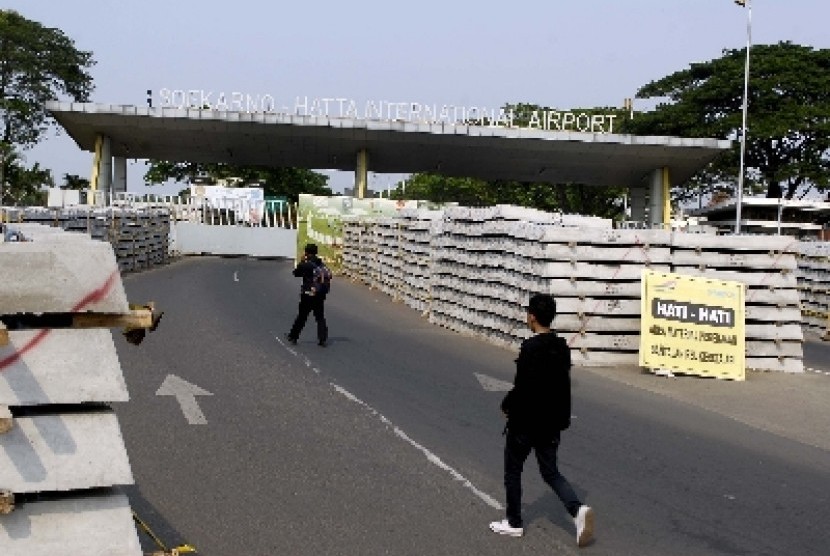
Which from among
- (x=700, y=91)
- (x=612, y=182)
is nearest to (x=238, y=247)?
(x=612, y=182)

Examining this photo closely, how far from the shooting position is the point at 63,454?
451cm

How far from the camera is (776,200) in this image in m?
62.9

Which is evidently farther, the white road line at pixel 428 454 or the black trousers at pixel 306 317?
the black trousers at pixel 306 317

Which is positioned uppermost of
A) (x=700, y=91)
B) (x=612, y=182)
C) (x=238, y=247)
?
(x=700, y=91)

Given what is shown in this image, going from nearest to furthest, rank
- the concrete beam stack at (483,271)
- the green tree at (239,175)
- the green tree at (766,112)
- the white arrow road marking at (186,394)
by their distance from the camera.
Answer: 1. the white arrow road marking at (186,394)
2. the concrete beam stack at (483,271)
3. the green tree at (766,112)
4. the green tree at (239,175)

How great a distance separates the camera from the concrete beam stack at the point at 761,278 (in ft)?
52.6

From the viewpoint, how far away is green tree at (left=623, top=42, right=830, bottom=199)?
59781 mm

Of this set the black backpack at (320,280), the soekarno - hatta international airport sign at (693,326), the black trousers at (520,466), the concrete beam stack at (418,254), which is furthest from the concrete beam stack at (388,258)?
the black trousers at (520,466)

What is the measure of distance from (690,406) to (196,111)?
45248mm

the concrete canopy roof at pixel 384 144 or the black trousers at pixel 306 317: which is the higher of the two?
the concrete canopy roof at pixel 384 144

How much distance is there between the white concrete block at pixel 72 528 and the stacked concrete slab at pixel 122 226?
753 inches

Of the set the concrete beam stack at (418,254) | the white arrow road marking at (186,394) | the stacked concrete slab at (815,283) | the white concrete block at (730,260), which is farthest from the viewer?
the stacked concrete slab at (815,283)

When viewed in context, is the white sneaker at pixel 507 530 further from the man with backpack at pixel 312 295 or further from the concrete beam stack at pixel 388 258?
the concrete beam stack at pixel 388 258

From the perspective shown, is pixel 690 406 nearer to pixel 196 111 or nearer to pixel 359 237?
pixel 359 237
